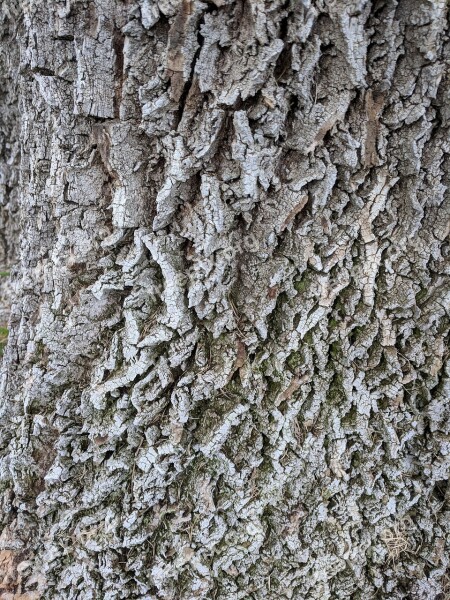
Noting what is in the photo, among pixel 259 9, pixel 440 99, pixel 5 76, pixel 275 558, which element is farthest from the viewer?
pixel 5 76

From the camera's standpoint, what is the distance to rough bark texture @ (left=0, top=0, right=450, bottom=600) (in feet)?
4.94

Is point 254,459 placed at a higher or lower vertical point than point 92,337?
lower

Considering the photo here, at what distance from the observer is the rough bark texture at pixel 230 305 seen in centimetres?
151

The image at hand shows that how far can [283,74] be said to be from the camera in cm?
148

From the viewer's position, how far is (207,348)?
5.79 ft

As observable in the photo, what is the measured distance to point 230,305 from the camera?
174cm

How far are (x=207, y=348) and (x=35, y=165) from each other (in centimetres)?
104

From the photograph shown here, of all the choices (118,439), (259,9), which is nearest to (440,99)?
(259,9)

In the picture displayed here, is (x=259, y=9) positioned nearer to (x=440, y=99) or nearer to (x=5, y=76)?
(x=440, y=99)

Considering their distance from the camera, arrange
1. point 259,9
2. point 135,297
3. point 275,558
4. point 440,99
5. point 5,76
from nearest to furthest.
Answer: point 259,9 → point 440,99 → point 135,297 → point 275,558 → point 5,76

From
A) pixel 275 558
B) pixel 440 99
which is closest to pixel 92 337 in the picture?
pixel 275 558

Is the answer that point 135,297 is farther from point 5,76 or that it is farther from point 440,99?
point 5,76

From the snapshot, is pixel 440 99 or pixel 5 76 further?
pixel 5 76


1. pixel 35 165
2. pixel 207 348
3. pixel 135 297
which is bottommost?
pixel 207 348
